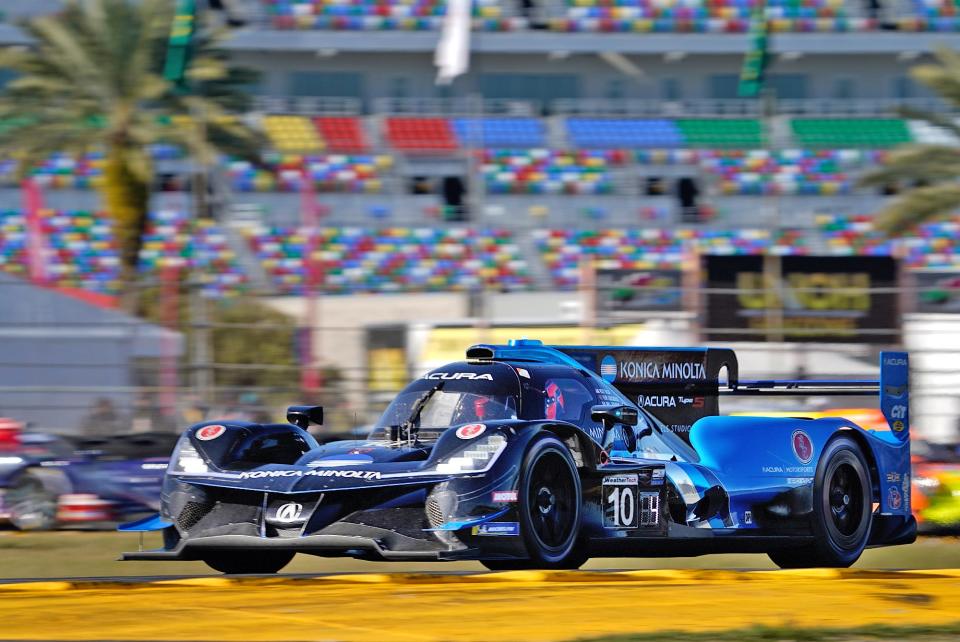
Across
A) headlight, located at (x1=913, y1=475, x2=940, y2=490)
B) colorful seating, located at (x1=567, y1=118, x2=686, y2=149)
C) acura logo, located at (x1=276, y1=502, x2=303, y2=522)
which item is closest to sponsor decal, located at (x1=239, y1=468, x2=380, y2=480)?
acura logo, located at (x1=276, y1=502, x2=303, y2=522)

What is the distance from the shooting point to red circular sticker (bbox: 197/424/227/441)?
25.6 ft

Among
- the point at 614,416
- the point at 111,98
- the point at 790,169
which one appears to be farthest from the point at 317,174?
the point at 614,416

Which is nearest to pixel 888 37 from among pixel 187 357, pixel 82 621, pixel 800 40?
pixel 800 40

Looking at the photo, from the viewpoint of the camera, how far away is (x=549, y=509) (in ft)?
24.4

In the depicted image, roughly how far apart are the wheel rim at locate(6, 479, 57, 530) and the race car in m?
Result: 5.31

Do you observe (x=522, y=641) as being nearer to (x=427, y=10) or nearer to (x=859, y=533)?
(x=859, y=533)

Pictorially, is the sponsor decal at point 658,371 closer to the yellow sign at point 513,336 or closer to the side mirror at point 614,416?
the side mirror at point 614,416

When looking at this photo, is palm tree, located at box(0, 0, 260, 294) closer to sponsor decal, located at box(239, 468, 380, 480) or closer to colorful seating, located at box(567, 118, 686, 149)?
colorful seating, located at box(567, 118, 686, 149)

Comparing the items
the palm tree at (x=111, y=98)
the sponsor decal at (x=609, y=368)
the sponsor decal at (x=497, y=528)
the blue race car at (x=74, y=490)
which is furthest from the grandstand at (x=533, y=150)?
the sponsor decal at (x=497, y=528)

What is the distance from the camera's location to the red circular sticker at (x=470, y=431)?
7238 millimetres

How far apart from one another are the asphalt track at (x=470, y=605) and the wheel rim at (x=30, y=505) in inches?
248

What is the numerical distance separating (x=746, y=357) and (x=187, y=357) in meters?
6.24

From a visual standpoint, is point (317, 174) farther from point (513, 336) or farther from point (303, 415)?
point (303, 415)

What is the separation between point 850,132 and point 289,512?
35.7m
